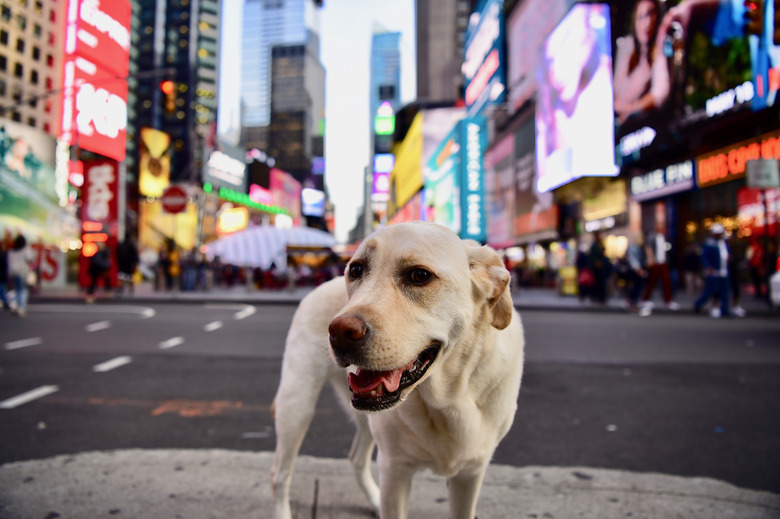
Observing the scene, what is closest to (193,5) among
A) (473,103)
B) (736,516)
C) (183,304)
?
(473,103)

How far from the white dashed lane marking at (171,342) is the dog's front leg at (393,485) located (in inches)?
245

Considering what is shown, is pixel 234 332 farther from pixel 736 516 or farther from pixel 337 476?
pixel 736 516

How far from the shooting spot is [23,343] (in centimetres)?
714

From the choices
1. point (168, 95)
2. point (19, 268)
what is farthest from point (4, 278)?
point (168, 95)

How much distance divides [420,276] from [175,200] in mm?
15485

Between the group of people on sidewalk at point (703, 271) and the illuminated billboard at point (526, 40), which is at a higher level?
the illuminated billboard at point (526, 40)

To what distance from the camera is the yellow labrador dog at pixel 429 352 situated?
1.31m

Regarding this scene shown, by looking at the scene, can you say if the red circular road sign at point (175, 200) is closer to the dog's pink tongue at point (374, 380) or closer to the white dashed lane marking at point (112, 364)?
the white dashed lane marking at point (112, 364)

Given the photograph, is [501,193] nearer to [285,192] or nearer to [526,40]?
[526,40]

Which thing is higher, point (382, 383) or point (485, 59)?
point (485, 59)

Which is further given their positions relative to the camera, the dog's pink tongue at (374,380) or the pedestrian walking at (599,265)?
the pedestrian walking at (599,265)

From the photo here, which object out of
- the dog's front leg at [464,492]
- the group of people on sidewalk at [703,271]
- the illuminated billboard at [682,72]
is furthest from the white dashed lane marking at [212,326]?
the illuminated billboard at [682,72]

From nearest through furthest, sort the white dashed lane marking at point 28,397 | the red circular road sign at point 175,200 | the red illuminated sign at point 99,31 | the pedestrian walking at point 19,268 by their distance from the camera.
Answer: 1. the red illuminated sign at point 99,31
2. the white dashed lane marking at point 28,397
3. the pedestrian walking at point 19,268
4. the red circular road sign at point 175,200

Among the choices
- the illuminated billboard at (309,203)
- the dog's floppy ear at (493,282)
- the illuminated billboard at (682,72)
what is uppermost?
the illuminated billboard at (309,203)
